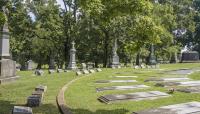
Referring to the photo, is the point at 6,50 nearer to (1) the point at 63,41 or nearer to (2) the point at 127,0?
(2) the point at 127,0

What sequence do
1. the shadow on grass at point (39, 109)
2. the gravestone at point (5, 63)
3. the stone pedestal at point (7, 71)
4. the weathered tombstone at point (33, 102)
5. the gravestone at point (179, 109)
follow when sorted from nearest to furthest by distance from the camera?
the gravestone at point (179, 109), the shadow on grass at point (39, 109), the weathered tombstone at point (33, 102), the stone pedestal at point (7, 71), the gravestone at point (5, 63)

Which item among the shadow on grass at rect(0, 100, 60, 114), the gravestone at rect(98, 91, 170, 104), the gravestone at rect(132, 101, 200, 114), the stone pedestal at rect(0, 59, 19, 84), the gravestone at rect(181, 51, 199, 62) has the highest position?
the gravestone at rect(181, 51, 199, 62)

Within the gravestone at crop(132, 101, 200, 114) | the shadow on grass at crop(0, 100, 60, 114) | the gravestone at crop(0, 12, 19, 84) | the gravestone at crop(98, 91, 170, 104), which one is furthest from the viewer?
the gravestone at crop(0, 12, 19, 84)

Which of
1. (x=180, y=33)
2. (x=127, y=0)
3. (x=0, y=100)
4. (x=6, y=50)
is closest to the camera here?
(x=127, y=0)

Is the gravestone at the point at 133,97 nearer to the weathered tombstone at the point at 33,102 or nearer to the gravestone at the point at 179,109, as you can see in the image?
the gravestone at the point at 179,109

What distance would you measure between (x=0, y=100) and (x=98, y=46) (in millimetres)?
41063

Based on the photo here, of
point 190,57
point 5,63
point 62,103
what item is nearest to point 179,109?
point 62,103

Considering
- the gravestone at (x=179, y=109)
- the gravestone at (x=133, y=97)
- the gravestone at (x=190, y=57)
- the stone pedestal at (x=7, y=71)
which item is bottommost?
the gravestone at (x=179, y=109)

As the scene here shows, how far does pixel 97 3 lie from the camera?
438 inches

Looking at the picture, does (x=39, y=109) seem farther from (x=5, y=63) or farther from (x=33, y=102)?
(x=5, y=63)

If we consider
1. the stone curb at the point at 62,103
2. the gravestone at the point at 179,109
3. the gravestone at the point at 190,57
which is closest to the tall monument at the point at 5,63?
the stone curb at the point at 62,103

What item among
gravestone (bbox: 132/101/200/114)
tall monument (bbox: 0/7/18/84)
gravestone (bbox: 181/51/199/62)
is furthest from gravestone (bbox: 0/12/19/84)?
gravestone (bbox: 181/51/199/62)

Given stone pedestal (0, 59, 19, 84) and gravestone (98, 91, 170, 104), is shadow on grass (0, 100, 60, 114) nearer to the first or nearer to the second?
gravestone (98, 91, 170, 104)

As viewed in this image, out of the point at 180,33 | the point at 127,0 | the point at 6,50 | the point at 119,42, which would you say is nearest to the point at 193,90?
the point at 127,0
